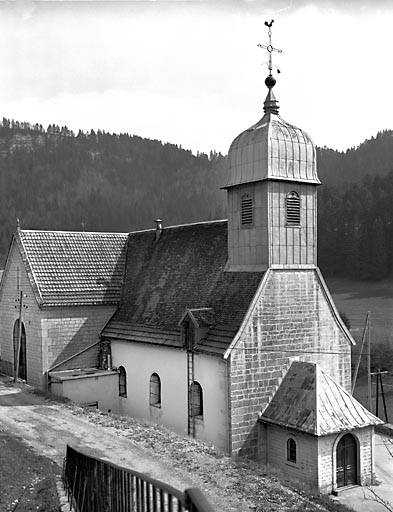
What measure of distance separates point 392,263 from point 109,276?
56.6 m

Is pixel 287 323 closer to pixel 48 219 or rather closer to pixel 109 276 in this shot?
pixel 109 276

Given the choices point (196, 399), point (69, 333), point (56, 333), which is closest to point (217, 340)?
point (196, 399)

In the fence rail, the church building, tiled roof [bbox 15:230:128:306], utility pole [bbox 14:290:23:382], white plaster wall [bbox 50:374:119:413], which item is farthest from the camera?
utility pole [bbox 14:290:23:382]

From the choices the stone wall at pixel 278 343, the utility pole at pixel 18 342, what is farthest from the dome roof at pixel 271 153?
the utility pole at pixel 18 342

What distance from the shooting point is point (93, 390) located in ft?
90.8

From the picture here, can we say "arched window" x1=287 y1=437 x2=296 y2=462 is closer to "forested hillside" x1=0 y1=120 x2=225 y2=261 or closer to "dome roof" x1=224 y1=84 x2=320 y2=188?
"dome roof" x1=224 y1=84 x2=320 y2=188

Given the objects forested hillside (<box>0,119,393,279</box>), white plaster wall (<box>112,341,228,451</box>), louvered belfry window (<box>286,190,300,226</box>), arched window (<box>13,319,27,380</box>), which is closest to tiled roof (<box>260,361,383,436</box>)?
white plaster wall (<box>112,341,228,451</box>)

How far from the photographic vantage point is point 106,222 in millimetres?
137125

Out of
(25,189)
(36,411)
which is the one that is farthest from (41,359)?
(25,189)

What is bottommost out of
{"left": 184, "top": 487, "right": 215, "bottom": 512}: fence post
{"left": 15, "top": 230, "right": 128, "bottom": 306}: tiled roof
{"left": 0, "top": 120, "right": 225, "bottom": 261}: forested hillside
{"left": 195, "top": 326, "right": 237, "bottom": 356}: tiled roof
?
{"left": 195, "top": 326, "right": 237, "bottom": 356}: tiled roof

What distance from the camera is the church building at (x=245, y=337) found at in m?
21.7

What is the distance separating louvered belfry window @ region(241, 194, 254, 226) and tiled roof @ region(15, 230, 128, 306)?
987 centimetres

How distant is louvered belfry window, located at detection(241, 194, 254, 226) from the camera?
79.2 feet

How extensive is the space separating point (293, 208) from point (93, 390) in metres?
12.4
